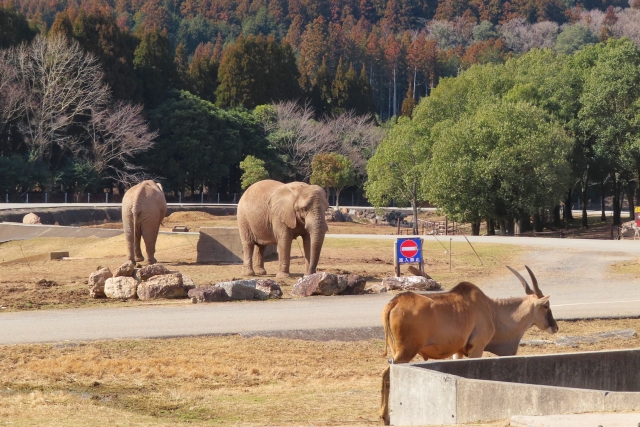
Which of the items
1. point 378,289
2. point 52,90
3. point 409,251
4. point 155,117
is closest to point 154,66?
point 155,117

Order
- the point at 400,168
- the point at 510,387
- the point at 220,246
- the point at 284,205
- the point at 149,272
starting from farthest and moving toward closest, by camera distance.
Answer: the point at 400,168, the point at 220,246, the point at 284,205, the point at 149,272, the point at 510,387

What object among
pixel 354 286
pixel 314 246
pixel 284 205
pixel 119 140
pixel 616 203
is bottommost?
pixel 354 286

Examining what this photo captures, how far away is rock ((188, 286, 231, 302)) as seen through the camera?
885 inches

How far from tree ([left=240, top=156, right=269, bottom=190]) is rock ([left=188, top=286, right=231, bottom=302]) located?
52873 mm

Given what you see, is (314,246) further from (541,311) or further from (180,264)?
(541,311)

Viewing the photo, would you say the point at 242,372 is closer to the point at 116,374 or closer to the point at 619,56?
the point at 116,374

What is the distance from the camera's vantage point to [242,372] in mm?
15320

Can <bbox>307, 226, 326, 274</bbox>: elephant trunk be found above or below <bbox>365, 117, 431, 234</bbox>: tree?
below

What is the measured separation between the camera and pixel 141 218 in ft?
104

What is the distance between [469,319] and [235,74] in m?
82.3

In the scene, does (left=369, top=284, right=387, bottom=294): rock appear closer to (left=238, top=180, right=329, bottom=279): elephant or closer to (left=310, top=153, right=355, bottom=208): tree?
(left=238, top=180, right=329, bottom=279): elephant

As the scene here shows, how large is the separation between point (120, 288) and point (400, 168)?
41.4 metres

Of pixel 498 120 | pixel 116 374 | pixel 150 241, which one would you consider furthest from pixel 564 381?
pixel 498 120

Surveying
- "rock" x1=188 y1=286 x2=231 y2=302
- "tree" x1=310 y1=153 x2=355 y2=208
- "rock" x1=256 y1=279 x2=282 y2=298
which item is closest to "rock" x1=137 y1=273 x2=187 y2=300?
"rock" x1=188 y1=286 x2=231 y2=302
